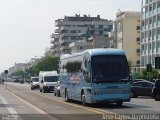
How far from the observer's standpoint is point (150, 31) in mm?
113375

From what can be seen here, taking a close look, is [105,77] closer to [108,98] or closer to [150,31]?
[108,98]

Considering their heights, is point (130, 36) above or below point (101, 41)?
below

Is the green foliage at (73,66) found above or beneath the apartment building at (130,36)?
beneath

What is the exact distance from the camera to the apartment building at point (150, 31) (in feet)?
358

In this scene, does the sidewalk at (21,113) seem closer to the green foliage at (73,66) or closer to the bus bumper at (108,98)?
the bus bumper at (108,98)

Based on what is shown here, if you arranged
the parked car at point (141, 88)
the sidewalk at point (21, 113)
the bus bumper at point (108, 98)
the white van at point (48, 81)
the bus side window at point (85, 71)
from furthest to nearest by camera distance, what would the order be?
1. the white van at point (48, 81)
2. the parked car at point (141, 88)
3. the bus side window at point (85, 71)
4. the bus bumper at point (108, 98)
5. the sidewalk at point (21, 113)

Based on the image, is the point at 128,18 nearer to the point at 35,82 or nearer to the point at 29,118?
the point at 35,82

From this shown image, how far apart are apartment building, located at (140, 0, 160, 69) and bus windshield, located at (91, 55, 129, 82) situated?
3142 inches

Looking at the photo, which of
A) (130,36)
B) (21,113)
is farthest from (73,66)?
(130,36)

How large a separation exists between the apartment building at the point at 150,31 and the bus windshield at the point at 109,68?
7981 cm

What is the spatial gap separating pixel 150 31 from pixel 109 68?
85991 mm

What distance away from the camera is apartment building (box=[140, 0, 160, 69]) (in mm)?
109250

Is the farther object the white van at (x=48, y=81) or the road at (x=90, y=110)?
the white van at (x=48, y=81)

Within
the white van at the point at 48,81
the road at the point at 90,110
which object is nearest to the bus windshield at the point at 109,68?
the road at the point at 90,110
